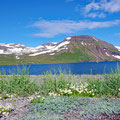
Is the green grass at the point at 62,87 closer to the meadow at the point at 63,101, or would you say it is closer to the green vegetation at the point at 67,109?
the meadow at the point at 63,101

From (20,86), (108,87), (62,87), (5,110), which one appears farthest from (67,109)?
(20,86)

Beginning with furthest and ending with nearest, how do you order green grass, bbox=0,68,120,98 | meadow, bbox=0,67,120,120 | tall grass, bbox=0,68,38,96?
tall grass, bbox=0,68,38,96
green grass, bbox=0,68,120,98
meadow, bbox=0,67,120,120

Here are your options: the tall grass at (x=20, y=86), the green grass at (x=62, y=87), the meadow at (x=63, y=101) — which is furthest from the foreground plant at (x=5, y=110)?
the tall grass at (x=20, y=86)

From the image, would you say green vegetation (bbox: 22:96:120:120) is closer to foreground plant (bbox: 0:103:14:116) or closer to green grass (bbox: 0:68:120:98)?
foreground plant (bbox: 0:103:14:116)

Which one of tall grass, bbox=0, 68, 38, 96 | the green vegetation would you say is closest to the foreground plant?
the green vegetation

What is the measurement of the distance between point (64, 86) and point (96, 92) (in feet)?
6.68

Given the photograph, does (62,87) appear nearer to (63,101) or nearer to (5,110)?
(63,101)

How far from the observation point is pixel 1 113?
7059 mm

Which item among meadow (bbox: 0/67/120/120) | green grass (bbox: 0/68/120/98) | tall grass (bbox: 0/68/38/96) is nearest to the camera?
meadow (bbox: 0/67/120/120)

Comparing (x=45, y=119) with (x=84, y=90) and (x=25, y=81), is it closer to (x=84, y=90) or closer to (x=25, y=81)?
(x=84, y=90)

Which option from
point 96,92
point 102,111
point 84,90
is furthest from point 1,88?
point 102,111

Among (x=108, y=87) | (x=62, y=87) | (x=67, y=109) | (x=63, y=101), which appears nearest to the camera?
(x=67, y=109)

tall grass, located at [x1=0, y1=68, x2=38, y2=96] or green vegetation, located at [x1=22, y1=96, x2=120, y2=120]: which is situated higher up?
tall grass, located at [x1=0, y1=68, x2=38, y2=96]

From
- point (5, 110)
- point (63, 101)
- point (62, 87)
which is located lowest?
point (5, 110)
